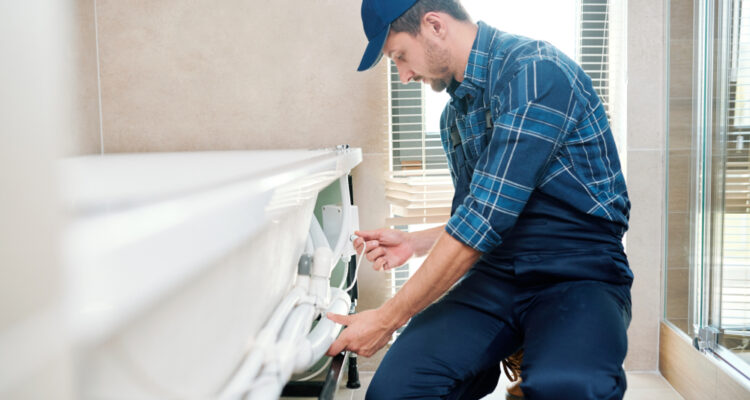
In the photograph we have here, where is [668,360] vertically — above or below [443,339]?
below

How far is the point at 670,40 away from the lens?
2029 millimetres

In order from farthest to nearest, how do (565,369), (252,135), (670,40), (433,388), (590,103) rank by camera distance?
(252,135) < (670,40) < (590,103) < (433,388) < (565,369)

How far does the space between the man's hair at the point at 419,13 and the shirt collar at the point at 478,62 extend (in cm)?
7

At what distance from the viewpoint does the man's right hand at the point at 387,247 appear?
142 cm

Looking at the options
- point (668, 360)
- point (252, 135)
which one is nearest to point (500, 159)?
point (252, 135)

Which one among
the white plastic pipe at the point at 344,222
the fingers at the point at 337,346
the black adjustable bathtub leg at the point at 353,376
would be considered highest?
the white plastic pipe at the point at 344,222

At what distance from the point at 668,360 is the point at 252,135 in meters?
1.84

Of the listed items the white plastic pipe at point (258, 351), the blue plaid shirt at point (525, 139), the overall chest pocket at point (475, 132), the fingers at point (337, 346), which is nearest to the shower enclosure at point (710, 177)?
the blue plaid shirt at point (525, 139)

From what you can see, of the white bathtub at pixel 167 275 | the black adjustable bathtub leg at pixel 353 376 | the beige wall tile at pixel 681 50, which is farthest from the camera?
the black adjustable bathtub leg at pixel 353 376

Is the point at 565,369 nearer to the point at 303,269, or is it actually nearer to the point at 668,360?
the point at 303,269

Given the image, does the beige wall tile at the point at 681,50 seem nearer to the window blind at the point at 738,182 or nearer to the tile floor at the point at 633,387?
the window blind at the point at 738,182

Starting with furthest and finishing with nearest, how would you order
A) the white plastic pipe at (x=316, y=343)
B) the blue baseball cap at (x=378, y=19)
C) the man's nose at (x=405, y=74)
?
the man's nose at (x=405, y=74)
the blue baseball cap at (x=378, y=19)
the white plastic pipe at (x=316, y=343)

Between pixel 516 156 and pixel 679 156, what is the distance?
50.5 inches

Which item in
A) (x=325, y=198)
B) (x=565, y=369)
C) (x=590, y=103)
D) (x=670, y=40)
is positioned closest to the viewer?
(x=565, y=369)
